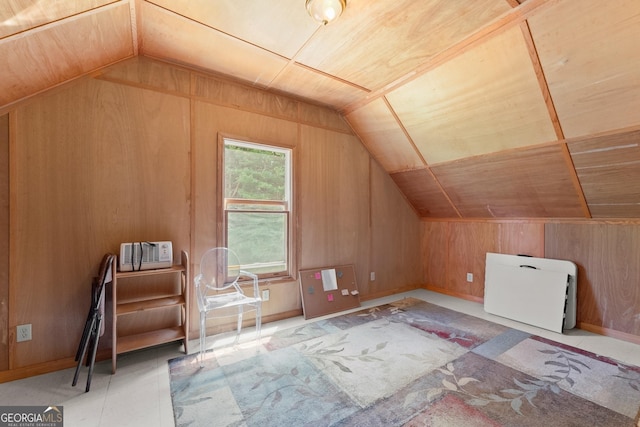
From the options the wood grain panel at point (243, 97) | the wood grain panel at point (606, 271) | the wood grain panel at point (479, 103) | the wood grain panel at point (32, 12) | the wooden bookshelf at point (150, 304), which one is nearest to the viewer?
the wood grain panel at point (32, 12)

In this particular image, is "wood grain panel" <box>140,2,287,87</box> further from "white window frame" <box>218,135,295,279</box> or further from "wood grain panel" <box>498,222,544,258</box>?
"wood grain panel" <box>498,222,544,258</box>

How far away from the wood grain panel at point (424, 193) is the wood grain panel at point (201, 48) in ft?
7.33

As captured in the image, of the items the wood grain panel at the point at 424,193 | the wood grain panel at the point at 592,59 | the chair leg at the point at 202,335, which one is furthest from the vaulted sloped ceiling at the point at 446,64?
the chair leg at the point at 202,335

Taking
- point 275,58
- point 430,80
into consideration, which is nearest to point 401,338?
point 430,80

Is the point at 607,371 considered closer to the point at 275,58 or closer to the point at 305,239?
the point at 305,239

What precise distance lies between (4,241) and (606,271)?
5183 millimetres

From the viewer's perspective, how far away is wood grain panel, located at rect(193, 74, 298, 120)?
2.71 m

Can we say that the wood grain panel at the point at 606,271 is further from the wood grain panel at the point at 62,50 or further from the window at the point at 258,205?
the wood grain panel at the point at 62,50

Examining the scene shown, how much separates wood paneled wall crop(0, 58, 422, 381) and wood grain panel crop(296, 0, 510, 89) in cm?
96

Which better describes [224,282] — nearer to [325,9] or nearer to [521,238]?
[325,9]

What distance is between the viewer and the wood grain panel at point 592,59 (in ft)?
5.33

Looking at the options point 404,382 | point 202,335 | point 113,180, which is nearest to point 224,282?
point 202,335

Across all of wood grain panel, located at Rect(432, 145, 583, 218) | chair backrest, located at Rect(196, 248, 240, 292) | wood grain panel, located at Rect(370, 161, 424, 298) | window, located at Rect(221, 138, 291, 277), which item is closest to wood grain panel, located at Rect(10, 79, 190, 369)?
chair backrest, located at Rect(196, 248, 240, 292)

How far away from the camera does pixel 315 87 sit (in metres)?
2.98
